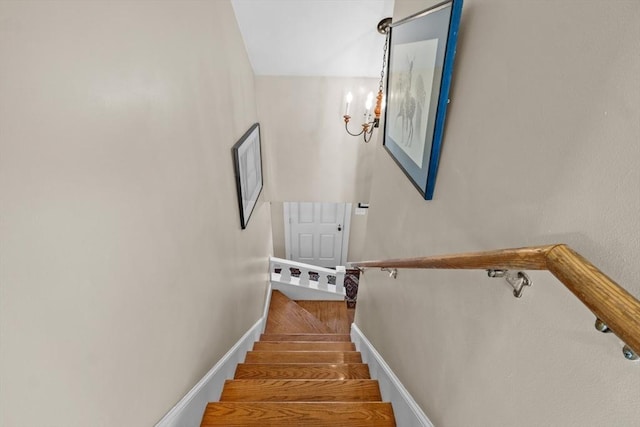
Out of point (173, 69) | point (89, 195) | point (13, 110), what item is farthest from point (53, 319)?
point (173, 69)

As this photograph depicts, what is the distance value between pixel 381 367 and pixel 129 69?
5.96 ft

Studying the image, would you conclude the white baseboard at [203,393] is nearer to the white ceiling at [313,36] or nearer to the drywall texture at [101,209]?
the drywall texture at [101,209]

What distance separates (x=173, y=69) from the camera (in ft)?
4.03

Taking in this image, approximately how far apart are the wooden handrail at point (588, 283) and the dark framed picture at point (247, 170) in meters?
1.86

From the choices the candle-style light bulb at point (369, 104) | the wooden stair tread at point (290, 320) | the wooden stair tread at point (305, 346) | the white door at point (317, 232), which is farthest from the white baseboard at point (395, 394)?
the white door at point (317, 232)

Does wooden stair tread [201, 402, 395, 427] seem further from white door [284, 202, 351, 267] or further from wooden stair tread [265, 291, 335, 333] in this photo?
white door [284, 202, 351, 267]

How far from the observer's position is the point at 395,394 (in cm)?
153

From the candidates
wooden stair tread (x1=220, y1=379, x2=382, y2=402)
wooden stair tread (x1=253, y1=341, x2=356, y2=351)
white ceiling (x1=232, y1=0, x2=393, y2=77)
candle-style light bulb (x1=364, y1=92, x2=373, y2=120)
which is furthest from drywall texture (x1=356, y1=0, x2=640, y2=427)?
candle-style light bulb (x1=364, y1=92, x2=373, y2=120)

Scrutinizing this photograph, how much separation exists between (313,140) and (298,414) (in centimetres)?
250

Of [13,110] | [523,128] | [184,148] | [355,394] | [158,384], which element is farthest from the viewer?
[355,394]

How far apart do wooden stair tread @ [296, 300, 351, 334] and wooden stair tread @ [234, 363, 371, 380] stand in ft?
6.10

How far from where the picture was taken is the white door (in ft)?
15.9

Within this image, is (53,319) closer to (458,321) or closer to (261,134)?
(458,321)

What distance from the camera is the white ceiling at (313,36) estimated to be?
2.22 metres
